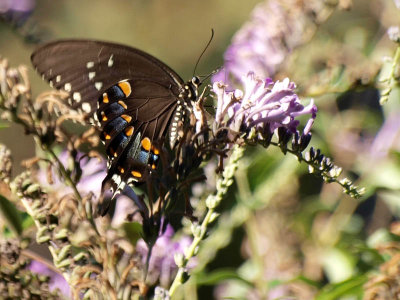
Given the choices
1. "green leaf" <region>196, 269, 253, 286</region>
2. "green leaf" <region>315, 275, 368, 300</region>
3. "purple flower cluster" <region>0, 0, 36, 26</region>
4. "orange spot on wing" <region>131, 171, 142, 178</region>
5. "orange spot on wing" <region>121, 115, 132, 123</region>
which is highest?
"purple flower cluster" <region>0, 0, 36, 26</region>

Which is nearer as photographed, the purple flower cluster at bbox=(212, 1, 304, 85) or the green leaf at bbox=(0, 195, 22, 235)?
the green leaf at bbox=(0, 195, 22, 235)

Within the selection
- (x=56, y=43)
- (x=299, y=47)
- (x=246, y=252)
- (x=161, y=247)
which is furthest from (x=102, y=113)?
(x=246, y=252)

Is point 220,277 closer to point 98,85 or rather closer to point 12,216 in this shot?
point 12,216

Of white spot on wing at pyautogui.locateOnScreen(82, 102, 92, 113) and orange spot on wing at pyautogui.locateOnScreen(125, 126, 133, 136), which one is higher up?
orange spot on wing at pyautogui.locateOnScreen(125, 126, 133, 136)

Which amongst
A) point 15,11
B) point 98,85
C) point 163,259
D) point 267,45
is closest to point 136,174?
point 163,259

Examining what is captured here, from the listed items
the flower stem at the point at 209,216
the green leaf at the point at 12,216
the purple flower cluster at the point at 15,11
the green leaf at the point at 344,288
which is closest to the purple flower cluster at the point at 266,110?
the flower stem at the point at 209,216

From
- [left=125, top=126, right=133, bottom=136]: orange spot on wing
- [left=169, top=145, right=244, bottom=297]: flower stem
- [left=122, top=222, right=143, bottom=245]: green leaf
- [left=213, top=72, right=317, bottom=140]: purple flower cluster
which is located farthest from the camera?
[left=125, top=126, right=133, bottom=136]: orange spot on wing

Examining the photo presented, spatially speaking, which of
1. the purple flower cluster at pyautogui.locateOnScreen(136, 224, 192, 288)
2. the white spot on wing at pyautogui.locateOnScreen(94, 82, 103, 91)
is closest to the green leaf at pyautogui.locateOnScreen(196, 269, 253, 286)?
the purple flower cluster at pyautogui.locateOnScreen(136, 224, 192, 288)

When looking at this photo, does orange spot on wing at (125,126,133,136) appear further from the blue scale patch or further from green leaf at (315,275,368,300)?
green leaf at (315,275,368,300)

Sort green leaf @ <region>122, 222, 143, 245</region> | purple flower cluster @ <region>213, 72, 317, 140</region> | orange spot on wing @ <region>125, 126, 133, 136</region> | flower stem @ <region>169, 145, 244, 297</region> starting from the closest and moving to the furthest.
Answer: flower stem @ <region>169, 145, 244, 297</region> → purple flower cluster @ <region>213, 72, 317, 140</region> → green leaf @ <region>122, 222, 143, 245</region> → orange spot on wing @ <region>125, 126, 133, 136</region>
